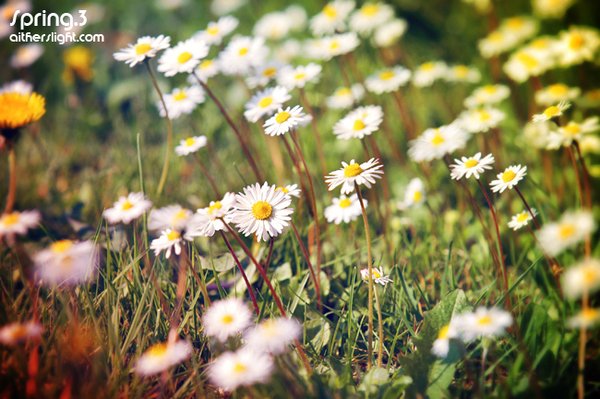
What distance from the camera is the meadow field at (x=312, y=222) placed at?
1114mm

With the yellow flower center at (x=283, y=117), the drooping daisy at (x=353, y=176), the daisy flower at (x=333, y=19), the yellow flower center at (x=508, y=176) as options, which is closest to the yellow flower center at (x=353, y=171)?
the drooping daisy at (x=353, y=176)

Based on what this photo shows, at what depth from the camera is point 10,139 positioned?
56.1 inches

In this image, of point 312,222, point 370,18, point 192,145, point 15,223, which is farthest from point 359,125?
point 370,18

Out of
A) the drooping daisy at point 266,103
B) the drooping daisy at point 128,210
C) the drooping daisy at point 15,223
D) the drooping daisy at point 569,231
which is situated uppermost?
the drooping daisy at point 266,103

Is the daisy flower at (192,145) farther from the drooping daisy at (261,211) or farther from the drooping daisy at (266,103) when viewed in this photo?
the drooping daisy at (261,211)

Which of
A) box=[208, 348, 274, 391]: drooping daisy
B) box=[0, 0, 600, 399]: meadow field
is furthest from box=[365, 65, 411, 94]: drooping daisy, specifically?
box=[208, 348, 274, 391]: drooping daisy

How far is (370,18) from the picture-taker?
2512 mm

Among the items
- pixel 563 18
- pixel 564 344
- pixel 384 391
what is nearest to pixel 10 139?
pixel 384 391

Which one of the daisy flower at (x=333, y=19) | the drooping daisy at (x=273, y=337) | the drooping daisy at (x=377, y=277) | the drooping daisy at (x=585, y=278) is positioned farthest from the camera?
the daisy flower at (x=333, y=19)

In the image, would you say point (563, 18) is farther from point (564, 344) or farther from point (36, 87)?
point (36, 87)

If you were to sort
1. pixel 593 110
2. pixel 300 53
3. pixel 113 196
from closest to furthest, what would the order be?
pixel 113 196 → pixel 593 110 → pixel 300 53

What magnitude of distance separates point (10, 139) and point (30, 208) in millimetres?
714

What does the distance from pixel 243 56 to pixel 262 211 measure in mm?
890

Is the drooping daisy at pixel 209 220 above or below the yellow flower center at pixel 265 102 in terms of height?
below
